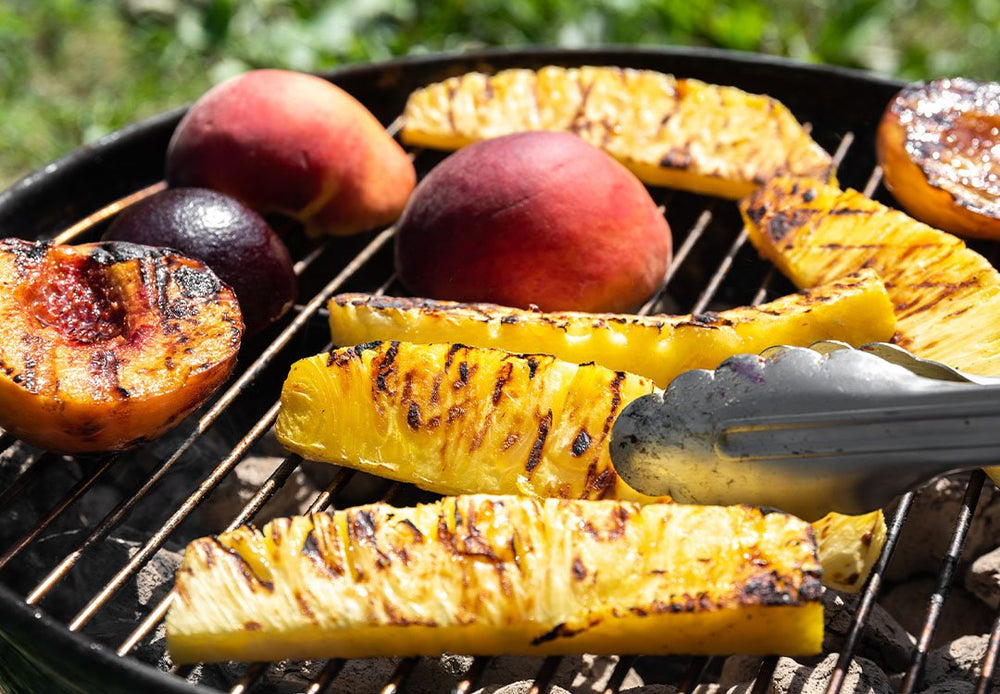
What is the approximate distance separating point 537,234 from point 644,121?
83 centimetres

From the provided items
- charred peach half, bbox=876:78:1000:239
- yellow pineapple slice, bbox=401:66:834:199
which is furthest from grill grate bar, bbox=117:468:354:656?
charred peach half, bbox=876:78:1000:239

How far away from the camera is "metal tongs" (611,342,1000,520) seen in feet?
6.26

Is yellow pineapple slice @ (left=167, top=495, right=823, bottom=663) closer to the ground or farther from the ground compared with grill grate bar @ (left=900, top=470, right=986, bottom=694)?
farther from the ground

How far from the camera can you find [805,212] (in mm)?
2984

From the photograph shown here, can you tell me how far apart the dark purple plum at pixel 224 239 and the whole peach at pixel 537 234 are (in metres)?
0.39

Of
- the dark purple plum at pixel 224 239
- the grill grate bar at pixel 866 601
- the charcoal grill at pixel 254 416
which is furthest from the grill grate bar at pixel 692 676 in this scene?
the dark purple plum at pixel 224 239

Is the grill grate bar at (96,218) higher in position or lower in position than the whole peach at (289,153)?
lower

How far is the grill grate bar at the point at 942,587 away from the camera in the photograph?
193 centimetres

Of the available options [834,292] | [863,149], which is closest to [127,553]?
[834,292]

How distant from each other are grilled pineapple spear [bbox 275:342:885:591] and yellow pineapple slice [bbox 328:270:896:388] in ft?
0.51

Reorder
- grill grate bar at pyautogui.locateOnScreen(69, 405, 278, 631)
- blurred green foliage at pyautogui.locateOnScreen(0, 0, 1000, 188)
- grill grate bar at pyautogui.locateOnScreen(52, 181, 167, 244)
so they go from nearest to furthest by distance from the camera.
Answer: grill grate bar at pyautogui.locateOnScreen(69, 405, 278, 631)
grill grate bar at pyautogui.locateOnScreen(52, 181, 167, 244)
blurred green foliage at pyautogui.locateOnScreen(0, 0, 1000, 188)

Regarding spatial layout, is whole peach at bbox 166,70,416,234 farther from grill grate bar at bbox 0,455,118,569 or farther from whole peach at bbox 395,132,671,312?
grill grate bar at bbox 0,455,118,569

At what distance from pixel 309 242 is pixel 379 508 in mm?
1594

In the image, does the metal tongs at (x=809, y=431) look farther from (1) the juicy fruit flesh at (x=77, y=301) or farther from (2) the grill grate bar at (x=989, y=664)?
(1) the juicy fruit flesh at (x=77, y=301)
